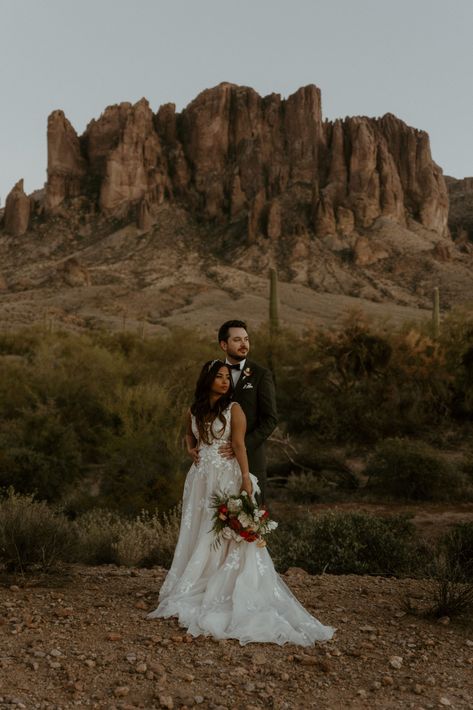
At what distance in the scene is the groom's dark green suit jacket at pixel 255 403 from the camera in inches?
204

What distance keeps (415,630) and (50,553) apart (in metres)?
3.40

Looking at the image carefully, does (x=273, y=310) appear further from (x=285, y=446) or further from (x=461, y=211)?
(x=461, y=211)

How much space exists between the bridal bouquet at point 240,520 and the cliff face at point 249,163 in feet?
278

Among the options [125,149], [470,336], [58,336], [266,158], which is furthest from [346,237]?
[470,336]

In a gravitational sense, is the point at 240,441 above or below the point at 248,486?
above

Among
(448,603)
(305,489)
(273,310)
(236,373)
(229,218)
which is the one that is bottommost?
(305,489)

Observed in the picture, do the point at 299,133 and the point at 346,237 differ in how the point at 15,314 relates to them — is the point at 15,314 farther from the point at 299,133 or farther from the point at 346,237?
the point at 299,133

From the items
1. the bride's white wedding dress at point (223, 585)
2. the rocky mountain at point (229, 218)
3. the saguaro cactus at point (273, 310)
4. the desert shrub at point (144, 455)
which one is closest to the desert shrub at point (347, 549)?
the bride's white wedding dress at point (223, 585)

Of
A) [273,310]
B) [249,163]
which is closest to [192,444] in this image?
[273,310]

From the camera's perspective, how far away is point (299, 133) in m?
112

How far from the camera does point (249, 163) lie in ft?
358

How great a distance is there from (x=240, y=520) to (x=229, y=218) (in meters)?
95.3

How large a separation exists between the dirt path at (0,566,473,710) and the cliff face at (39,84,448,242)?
278 ft

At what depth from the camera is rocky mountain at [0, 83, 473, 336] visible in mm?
67125
